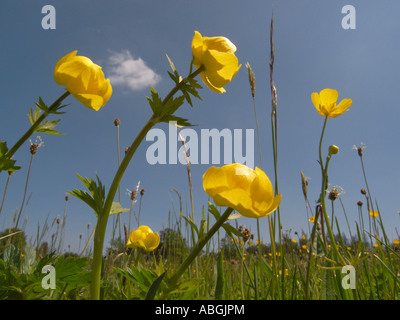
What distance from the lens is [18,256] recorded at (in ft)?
3.41

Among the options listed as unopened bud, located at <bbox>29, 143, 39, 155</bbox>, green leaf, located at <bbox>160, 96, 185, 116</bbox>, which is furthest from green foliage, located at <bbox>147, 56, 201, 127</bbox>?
unopened bud, located at <bbox>29, 143, 39, 155</bbox>

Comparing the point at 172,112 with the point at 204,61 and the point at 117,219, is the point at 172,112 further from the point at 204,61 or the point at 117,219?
the point at 117,219

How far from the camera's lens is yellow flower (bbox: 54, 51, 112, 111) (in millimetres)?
885

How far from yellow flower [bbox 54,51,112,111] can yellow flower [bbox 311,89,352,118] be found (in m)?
1.14

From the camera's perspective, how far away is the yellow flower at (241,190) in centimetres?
66

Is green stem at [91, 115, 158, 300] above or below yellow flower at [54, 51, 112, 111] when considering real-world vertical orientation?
below

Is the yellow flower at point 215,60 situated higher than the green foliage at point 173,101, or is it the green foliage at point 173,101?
the yellow flower at point 215,60

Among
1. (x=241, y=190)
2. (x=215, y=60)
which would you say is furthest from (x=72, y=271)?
(x=215, y=60)

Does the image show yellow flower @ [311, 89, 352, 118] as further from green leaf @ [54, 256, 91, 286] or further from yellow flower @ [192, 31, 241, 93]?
green leaf @ [54, 256, 91, 286]

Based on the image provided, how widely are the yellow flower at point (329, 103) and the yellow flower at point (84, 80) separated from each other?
3.76 ft

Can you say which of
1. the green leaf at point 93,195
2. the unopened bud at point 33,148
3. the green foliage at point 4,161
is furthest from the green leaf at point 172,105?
the unopened bud at point 33,148

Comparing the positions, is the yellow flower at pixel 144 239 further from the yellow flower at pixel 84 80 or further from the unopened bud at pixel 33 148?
the unopened bud at pixel 33 148
